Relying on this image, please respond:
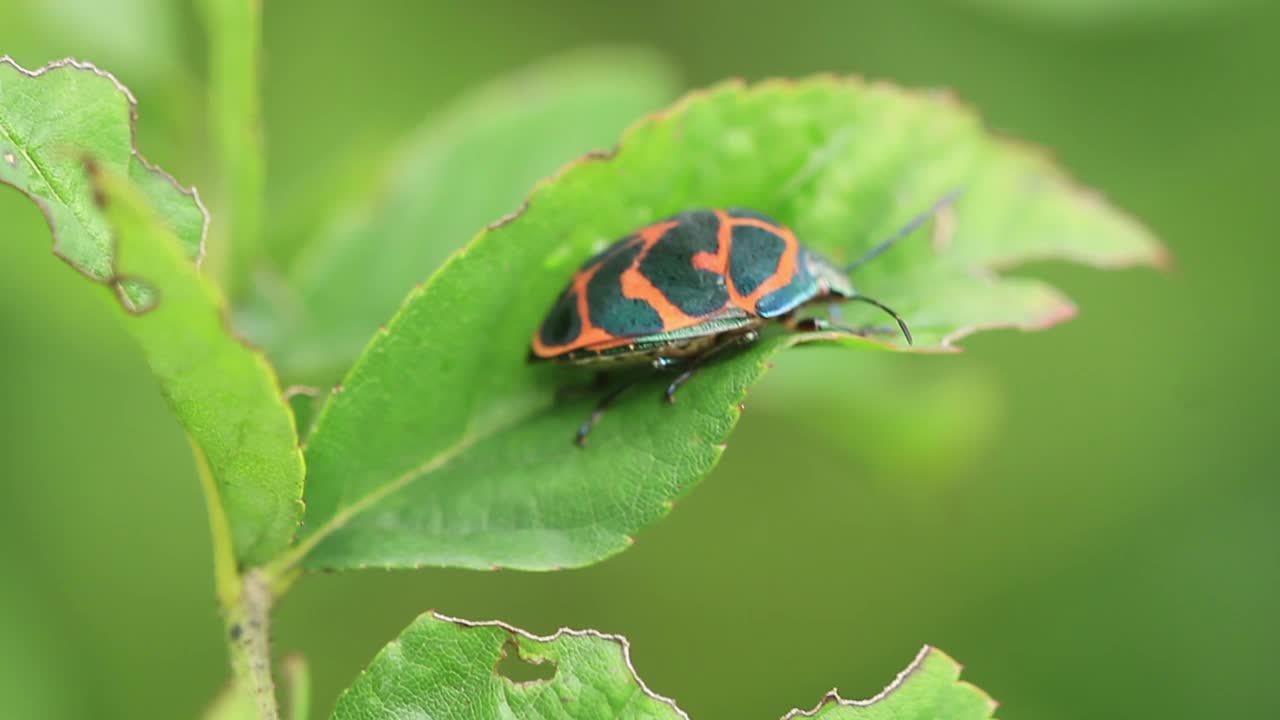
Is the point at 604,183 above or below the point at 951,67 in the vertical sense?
below

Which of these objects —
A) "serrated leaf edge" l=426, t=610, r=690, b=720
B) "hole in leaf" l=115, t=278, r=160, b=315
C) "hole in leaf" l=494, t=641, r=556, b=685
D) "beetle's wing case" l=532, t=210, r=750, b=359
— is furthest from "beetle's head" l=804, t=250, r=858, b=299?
"hole in leaf" l=115, t=278, r=160, b=315

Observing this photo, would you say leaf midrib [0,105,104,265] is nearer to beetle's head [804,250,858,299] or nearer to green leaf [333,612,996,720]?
green leaf [333,612,996,720]

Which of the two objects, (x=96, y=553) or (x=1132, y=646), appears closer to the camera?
(x=96, y=553)

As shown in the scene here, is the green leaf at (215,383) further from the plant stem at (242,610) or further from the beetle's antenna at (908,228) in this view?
the beetle's antenna at (908,228)

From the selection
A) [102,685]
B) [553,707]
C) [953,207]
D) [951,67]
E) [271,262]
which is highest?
[951,67]

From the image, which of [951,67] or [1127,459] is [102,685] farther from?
[951,67]

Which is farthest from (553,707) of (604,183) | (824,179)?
(824,179)

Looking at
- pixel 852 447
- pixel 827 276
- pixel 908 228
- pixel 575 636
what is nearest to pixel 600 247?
pixel 827 276
